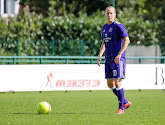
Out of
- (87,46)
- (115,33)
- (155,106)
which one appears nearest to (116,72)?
(115,33)

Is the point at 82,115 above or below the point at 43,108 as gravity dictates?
below

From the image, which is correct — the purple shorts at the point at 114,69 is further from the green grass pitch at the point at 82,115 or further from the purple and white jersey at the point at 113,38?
the green grass pitch at the point at 82,115

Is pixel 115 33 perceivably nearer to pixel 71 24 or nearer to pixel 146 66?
pixel 146 66

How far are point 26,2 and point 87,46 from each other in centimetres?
1480

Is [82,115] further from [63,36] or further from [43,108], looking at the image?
[63,36]

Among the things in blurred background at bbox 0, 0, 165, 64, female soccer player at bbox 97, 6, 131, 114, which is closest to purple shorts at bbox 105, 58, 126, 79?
female soccer player at bbox 97, 6, 131, 114

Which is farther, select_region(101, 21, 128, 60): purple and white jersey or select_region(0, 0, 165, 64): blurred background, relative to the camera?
select_region(0, 0, 165, 64): blurred background

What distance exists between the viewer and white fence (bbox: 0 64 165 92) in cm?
1627

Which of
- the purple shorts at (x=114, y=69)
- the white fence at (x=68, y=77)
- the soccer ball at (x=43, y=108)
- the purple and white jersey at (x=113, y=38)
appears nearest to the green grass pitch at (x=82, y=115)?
the soccer ball at (x=43, y=108)

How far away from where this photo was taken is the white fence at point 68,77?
1627cm

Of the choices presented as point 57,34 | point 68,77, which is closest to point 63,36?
point 57,34

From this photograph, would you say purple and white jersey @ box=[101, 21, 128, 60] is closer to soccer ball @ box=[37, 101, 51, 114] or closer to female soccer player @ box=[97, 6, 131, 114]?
female soccer player @ box=[97, 6, 131, 114]

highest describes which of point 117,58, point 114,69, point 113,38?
point 113,38

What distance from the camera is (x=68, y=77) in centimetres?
1656
